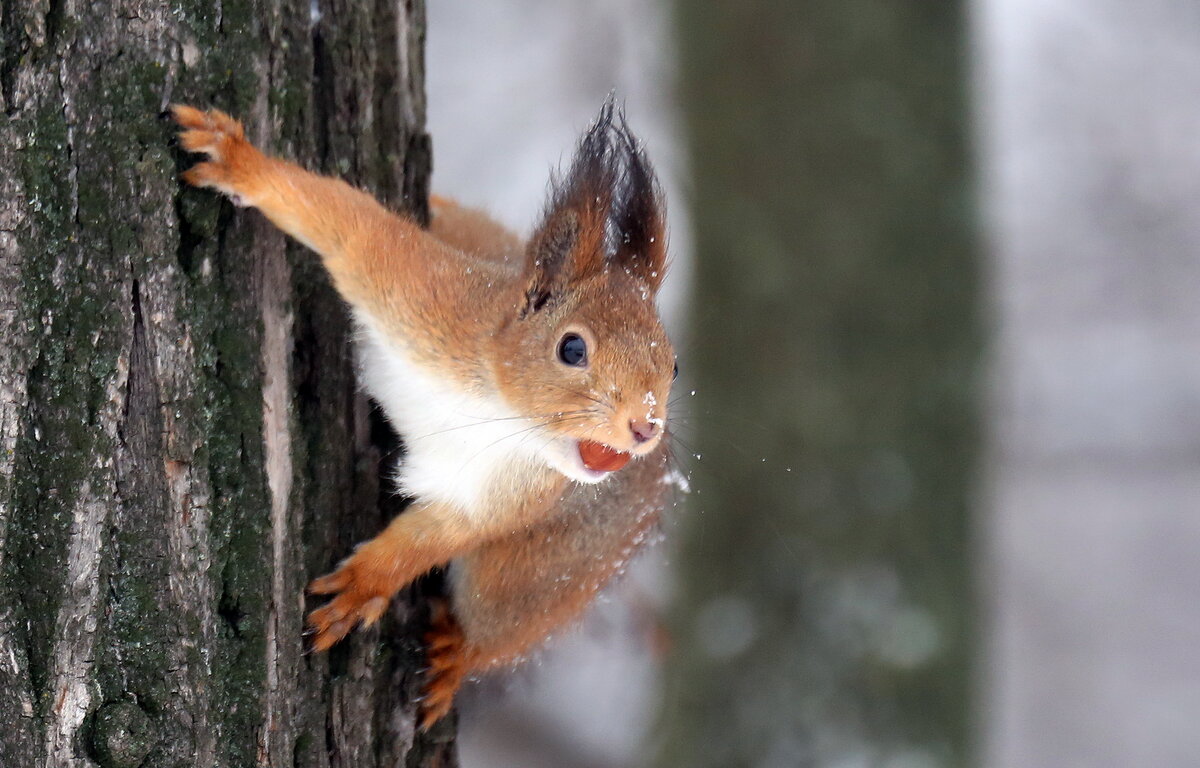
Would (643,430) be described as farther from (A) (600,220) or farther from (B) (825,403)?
(B) (825,403)

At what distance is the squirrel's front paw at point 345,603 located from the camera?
1460 mm

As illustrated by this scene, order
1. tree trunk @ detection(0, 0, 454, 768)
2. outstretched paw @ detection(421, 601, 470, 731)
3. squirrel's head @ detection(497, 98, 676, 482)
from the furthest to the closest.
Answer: outstretched paw @ detection(421, 601, 470, 731) → squirrel's head @ detection(497, 98, 676, 482) → tree trunk @ detection(0, 0, 454, 768)

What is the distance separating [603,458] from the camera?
1.59 metres

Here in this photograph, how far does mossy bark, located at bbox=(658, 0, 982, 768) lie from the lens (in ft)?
11.4

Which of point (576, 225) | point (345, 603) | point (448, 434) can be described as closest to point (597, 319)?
point (576, 225)

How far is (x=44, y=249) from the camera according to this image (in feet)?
4.17

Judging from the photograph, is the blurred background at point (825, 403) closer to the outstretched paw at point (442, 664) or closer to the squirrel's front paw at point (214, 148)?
the outstretched paw at point (442, 664)

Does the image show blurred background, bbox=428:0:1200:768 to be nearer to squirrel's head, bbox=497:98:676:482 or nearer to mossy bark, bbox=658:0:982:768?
mossy bark, bbox=658:0:982:768

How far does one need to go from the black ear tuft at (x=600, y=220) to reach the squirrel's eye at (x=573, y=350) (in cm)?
9

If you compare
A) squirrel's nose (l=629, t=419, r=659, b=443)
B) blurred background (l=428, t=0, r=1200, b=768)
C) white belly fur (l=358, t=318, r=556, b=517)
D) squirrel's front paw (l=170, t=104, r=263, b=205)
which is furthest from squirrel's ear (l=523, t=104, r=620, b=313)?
blurred background (l=428, t=0, r=1200, b=768)

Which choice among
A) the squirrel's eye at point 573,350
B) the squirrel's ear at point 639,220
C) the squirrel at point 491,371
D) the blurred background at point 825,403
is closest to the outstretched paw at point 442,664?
Result: the squirrel at point 491,371

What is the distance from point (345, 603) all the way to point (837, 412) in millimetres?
2371

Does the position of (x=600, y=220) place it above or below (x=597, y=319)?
above

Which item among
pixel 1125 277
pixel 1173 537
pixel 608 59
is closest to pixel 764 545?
pixel 608 59
